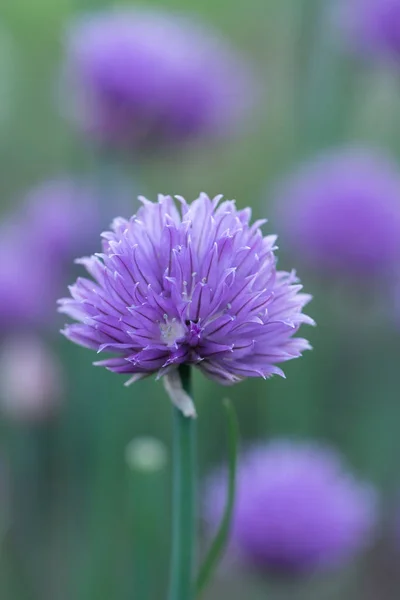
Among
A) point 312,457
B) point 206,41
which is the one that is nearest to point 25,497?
point 312,457

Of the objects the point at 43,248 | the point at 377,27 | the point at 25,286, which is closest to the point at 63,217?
the point at 43,248

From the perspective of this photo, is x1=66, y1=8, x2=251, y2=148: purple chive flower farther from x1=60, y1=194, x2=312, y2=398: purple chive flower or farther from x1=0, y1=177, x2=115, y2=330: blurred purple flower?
x1=60, y1=194, x2=312, y2=398: purple chive flower

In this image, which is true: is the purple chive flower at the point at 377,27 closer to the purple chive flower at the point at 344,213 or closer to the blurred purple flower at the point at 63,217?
the purple chive flower at the point at 344,213

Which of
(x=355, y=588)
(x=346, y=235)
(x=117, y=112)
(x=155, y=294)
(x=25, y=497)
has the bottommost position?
(x=355, y=588)

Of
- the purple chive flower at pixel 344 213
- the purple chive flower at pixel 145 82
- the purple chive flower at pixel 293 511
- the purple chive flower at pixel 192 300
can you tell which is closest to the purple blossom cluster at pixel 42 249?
the purple chive flower at pixel 145 82

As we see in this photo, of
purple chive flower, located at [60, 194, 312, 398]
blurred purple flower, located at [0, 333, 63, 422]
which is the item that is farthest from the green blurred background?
purple chive flower, located at [60, 194, 312, 398]

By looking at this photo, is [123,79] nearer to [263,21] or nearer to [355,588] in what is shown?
[355,588]
